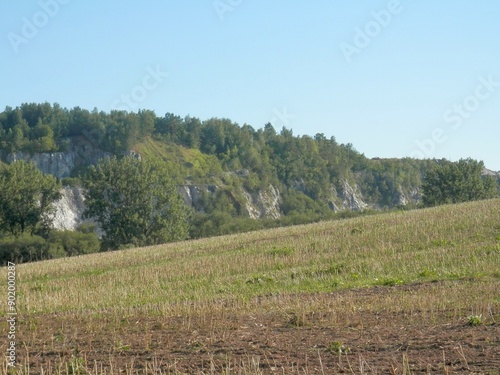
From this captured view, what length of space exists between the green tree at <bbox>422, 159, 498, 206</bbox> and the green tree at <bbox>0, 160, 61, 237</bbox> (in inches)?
1930

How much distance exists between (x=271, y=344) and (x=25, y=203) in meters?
59.5

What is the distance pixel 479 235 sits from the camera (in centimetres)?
2442

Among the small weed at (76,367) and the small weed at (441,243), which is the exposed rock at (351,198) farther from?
the small weed at (76,367)

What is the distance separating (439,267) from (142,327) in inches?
391

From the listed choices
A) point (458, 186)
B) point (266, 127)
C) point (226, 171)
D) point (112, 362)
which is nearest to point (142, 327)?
point (112, 362)

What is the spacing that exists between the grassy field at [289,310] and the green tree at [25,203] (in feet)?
127

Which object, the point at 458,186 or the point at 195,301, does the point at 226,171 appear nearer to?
the point at 458,186

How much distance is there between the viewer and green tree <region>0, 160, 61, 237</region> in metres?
64.8

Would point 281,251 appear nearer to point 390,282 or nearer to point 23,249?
point 390,282

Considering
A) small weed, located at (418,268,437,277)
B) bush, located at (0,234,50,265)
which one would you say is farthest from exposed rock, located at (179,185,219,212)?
small weed, located at (418,268,437,277)

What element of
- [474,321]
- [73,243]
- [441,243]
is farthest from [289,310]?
[73,243]

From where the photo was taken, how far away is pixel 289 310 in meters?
13.1

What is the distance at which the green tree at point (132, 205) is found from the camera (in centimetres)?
6631

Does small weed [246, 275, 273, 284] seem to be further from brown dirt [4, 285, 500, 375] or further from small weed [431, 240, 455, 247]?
small weed [431, 240, 455, 247]
